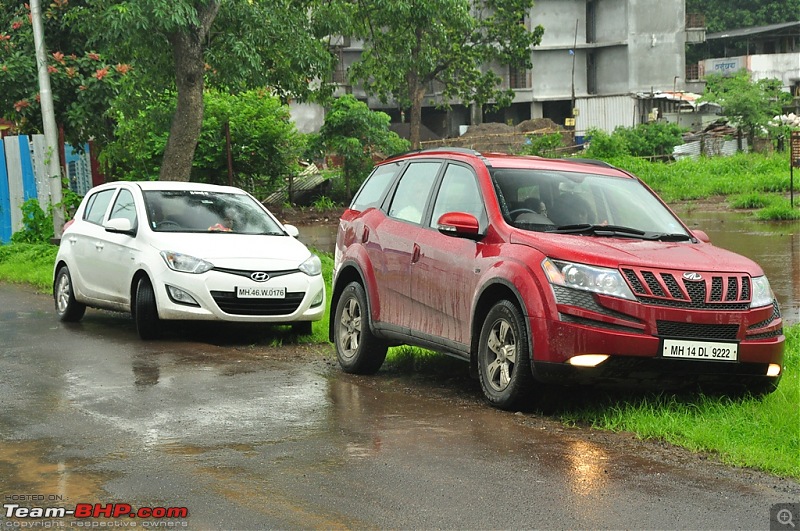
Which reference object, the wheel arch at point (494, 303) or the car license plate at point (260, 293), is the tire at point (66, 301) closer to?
the car license plate at point (260, 293)

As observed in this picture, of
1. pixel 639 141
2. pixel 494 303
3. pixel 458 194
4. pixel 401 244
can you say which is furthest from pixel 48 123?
pixel 639 141

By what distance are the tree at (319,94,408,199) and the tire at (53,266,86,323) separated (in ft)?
62.3

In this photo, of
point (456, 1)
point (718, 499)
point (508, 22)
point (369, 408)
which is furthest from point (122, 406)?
point (508, 22)

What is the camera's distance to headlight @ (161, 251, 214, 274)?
1199 centimetres

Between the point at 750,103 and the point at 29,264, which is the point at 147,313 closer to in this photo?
the point at 29,264

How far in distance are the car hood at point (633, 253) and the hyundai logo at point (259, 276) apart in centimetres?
424

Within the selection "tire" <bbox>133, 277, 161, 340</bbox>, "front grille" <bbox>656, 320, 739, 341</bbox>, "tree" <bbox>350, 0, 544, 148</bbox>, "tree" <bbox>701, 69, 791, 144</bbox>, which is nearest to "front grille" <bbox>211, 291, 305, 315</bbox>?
"tire" <bbox>133, 277, 161, 340</bbox>

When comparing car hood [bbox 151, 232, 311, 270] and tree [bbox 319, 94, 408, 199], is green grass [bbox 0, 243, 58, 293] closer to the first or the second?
car hood [bbox 151, 232, 311, 270]

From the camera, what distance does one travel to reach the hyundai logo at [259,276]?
12016 mm

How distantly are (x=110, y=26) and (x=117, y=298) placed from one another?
250 inches

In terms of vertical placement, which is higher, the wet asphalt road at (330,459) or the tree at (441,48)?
the tree at (441,48)

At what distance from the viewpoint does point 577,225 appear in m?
8.60

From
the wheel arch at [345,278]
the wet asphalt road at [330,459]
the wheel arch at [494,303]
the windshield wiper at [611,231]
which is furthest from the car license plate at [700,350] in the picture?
the wheel arch at [345,278]

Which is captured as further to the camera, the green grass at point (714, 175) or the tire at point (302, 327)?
the green grass at point (714, 175)
